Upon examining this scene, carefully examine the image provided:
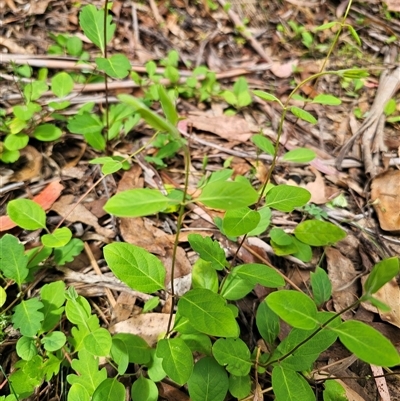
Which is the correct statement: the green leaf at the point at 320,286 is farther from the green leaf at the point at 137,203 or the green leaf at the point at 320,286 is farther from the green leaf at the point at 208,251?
the green leaf at the point at 137,203

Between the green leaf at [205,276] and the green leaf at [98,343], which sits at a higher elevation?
the green leaf at [205,276]

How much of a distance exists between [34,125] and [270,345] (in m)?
1.73

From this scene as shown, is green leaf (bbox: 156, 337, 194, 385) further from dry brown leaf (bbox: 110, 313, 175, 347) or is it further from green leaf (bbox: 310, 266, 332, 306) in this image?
green leaf (bbox: 310, 266, 332, 306)

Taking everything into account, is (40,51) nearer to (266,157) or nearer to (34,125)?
(34,125)

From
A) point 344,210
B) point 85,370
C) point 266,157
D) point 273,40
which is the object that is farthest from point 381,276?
point 273,40

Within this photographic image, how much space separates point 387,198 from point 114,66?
5.27 feet

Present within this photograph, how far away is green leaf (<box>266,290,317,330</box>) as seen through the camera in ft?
3.39

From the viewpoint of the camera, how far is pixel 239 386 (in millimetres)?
1358

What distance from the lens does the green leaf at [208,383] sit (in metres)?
1.30

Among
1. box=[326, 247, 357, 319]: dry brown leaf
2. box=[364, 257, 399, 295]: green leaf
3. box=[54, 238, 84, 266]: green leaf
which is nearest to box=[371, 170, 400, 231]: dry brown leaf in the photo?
box=[326, 247, 357, 319]: dry brown leaf

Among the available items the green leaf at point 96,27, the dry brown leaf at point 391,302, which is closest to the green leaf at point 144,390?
the dry brown leaf at point 391,302

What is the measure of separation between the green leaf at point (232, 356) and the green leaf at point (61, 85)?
169cm

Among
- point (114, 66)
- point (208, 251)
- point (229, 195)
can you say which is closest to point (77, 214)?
point (114, 66)

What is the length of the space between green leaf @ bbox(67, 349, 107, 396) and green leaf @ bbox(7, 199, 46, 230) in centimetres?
61
